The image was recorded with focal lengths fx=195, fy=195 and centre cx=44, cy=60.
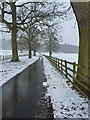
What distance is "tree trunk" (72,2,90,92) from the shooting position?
7.74 m

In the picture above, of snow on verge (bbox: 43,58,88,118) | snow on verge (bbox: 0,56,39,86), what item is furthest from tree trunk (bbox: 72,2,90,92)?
snow on verge (bbox: 0,56,39,86)

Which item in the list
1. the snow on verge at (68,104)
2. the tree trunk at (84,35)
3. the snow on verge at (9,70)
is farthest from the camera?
the snow on verge at (9,70)

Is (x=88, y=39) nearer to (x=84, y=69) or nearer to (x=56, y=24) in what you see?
(x=84, y=69)

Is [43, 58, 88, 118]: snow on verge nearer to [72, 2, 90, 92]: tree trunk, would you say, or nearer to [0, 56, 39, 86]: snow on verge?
[72, 2, 90, 92]: tree trunk

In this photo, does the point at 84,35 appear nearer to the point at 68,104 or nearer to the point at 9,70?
the point at 68,104

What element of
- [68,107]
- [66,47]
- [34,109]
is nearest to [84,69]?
[68,107]

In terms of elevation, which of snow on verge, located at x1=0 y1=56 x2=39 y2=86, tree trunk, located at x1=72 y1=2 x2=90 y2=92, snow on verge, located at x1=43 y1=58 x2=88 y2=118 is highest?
tree trunk, located at x1=72 y1=2 x2=90 y2=92

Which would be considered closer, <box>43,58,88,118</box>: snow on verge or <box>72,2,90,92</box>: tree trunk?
<box>43,58,88,118</box>: snow on verge

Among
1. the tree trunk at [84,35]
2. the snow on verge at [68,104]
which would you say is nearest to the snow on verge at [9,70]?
the snow on verge at [68,104]

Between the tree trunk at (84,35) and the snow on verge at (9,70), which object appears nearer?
Result: the tree trunk at (84,35)

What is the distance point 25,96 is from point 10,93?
0.88 m

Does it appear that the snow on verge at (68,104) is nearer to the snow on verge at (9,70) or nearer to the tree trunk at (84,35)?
the tree trunk at (84,35)

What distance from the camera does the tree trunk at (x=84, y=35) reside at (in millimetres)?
7738

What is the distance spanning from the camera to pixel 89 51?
316 inches
